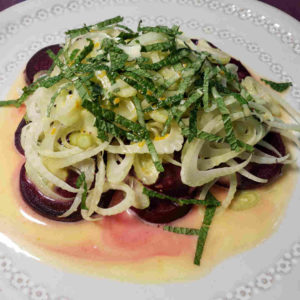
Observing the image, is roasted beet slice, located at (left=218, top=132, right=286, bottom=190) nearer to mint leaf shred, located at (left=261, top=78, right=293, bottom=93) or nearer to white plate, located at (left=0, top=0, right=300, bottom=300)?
white plate, located at (left=0, top=0, right=300, bottom=300)

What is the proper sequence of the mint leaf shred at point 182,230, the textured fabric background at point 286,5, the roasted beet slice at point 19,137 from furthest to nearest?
the textured fabric background at point 286,5
the roasted beet slice at point 19,137
the mint leaf shred at point 182,230

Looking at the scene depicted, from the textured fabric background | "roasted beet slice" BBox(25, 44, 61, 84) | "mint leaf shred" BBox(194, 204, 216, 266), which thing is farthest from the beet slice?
the textured fabric background

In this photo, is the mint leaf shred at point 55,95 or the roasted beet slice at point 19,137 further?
the roasted beet slice at point 19,137

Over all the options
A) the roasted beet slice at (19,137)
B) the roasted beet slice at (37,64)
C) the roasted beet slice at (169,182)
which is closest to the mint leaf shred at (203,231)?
the roasted beet slice at (169,182)

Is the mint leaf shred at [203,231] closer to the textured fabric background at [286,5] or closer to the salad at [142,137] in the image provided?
the salad at [142,137]

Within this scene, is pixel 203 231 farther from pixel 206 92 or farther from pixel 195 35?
pixel 195 35

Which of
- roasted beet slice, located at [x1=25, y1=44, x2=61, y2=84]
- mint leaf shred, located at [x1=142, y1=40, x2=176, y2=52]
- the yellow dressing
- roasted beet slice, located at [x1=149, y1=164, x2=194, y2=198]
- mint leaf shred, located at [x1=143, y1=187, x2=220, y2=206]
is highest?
mint leaf shred, located at [x1=142, y1=40, x2=176, y2=52]

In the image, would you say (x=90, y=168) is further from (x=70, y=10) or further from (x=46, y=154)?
(x=70, y=10)
